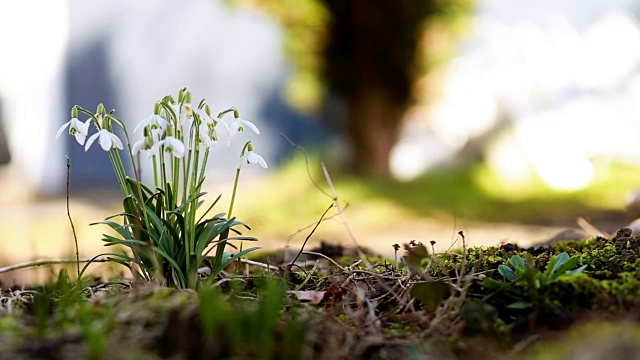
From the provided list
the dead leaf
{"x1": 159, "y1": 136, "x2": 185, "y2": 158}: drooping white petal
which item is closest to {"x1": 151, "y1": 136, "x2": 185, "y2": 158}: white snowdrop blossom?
{"x1": 159, "y1": 136, "x2": 185, "y2": 158}: drooping white petal

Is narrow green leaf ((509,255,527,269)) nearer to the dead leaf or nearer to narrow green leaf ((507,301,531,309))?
narrow green leaf ((507,301,531,309))

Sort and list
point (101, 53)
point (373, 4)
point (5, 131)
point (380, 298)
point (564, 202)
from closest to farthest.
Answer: point (380, 298) → point (564, 202) → point (373, 4) → point (5, 131) → point (101, 53)

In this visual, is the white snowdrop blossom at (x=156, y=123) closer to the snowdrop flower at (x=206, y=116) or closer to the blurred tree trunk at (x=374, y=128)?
the snowdrop flower at (x=206, y=116)

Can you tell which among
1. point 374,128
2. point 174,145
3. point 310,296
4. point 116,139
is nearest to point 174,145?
point 174,145

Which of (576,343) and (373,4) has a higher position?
(373,4)

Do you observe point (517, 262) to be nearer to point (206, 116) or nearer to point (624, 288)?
point (624, 288)

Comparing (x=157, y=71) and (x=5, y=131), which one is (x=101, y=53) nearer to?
(x=157, y=71)

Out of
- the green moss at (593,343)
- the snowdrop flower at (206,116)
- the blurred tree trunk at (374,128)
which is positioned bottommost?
the green moss at (593,343)

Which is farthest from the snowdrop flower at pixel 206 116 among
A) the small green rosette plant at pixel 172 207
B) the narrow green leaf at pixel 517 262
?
the narrow green leaf at pixel 517 262

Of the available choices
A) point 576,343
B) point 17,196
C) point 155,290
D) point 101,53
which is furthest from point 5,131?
point 576,343
